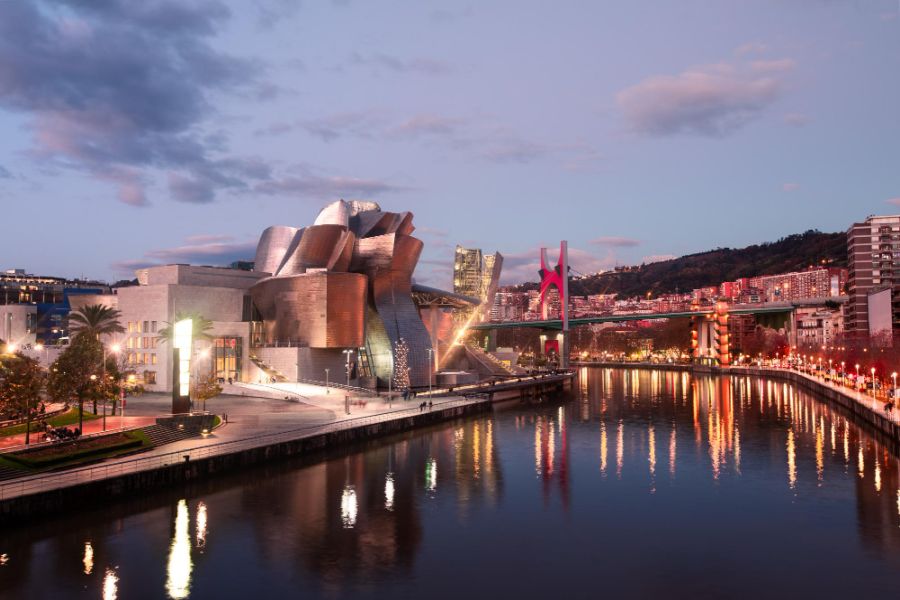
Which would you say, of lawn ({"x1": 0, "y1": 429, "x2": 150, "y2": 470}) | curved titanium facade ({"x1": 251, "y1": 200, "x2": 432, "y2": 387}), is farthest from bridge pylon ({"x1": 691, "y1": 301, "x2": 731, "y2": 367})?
lawn ({"x1": 0, "y1": 429, "x2": 150, "y2": 470})

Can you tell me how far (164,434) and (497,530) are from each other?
18.5m

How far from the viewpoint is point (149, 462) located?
2892cm

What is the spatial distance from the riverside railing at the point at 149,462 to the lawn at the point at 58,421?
705 centimetres

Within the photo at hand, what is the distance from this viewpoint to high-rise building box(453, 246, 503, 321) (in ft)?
322

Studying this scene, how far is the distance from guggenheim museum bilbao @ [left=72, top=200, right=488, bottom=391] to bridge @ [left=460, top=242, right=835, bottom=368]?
3801 centimetres

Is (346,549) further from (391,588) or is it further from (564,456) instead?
(564,456)

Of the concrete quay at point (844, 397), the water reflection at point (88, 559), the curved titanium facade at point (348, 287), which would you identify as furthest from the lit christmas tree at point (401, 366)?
the water reflection at point (88, 559)

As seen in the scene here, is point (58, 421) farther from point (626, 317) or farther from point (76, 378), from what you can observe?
point (626, 317)

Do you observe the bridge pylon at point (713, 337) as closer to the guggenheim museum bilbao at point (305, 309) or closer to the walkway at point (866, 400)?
the walkway at point (866, 400)

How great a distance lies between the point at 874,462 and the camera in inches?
1447

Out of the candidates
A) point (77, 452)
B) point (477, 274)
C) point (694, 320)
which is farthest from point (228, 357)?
point (694, 320)

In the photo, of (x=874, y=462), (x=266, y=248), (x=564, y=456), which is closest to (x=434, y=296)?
(x=266, y=248)

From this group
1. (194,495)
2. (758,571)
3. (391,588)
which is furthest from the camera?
(194,495)

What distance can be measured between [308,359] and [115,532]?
126 ft
